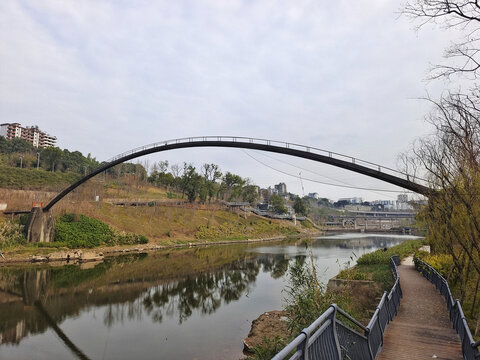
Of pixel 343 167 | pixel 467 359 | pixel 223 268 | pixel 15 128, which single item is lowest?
pixel 223 268

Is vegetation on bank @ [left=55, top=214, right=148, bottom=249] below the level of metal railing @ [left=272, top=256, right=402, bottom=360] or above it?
below

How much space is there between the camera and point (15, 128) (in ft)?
330

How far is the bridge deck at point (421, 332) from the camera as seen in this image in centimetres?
593

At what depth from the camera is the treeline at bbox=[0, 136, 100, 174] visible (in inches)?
Result: 2483

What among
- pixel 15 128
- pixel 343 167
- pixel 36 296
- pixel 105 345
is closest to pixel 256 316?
pixel 105 345

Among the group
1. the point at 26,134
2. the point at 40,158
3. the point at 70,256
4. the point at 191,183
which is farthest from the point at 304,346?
the point at 26,134

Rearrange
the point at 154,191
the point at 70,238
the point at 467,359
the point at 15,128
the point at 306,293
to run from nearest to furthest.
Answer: the point at 467,359 < the point at 306,293 < the point at 70,238 < the point at 154,191 < the point at 15,128

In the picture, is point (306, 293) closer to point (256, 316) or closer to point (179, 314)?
point (256, 316)

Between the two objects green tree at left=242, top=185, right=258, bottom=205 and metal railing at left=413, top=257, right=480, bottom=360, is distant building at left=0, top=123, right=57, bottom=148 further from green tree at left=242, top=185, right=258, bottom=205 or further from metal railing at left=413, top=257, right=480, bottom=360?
metal railing at left=413, top=257, right=480, bottom=360

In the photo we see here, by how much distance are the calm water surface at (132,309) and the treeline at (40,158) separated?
49.7 meters

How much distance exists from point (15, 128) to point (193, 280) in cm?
11008

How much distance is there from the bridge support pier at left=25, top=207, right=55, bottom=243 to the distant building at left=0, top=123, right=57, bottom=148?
7951 cm

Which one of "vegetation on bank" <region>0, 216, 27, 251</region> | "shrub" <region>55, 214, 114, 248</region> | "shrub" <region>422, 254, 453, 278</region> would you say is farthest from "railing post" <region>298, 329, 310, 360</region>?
"shrub" <region>55, 214, 114, 248</region>

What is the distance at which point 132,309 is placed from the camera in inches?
576
